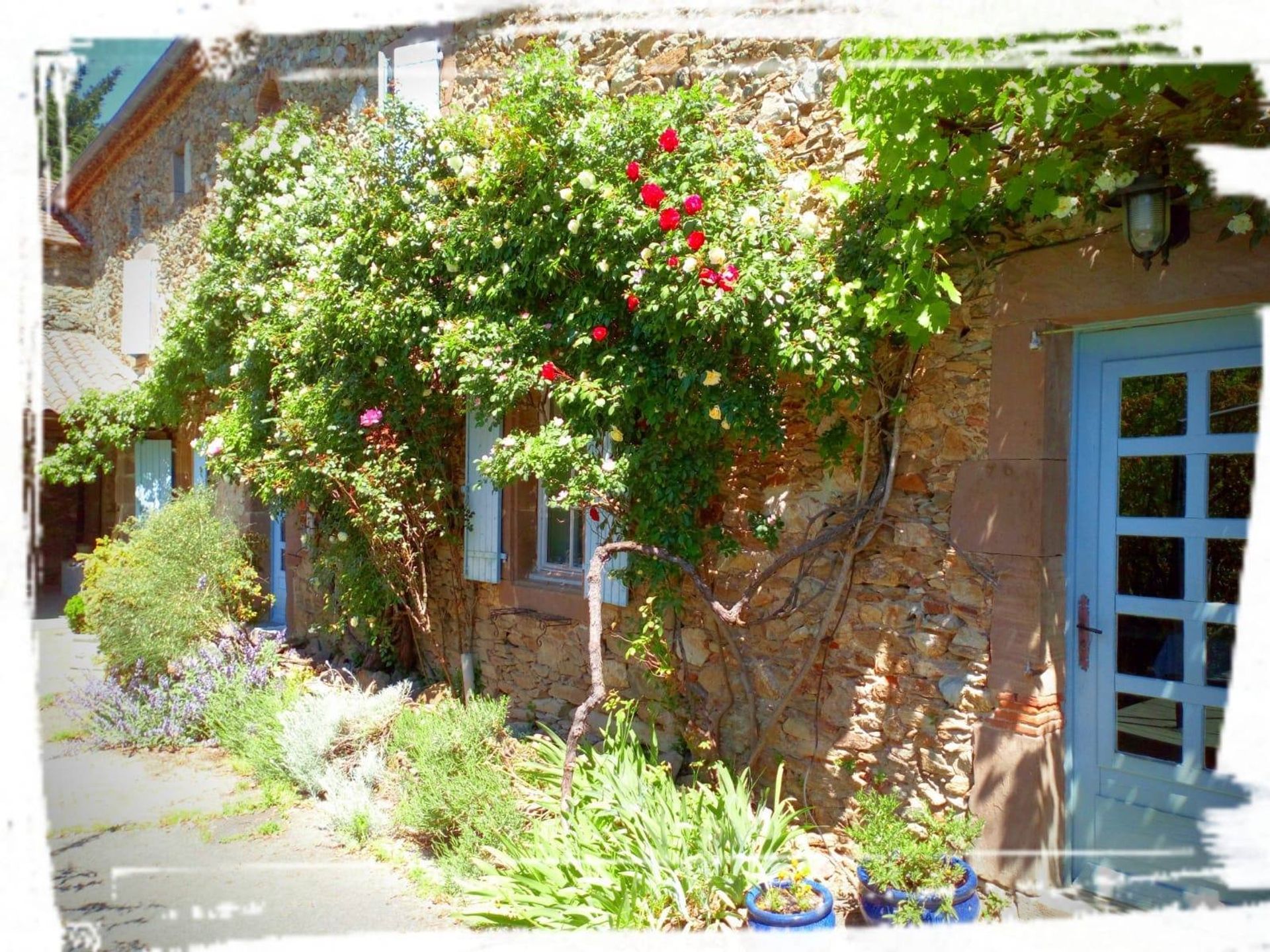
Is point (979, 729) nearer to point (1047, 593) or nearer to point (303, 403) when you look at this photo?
point (1047, 593)

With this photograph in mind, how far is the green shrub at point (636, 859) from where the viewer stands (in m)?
3.25

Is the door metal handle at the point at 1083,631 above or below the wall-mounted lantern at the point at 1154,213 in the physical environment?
below

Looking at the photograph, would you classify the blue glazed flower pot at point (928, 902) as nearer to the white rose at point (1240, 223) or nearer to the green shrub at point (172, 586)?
the white rose at point (1240, 223)

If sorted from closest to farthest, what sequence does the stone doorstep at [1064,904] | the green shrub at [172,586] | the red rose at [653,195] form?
the stone doorstep at [1064,904] < the red rose at [653,195] < the green shrub at [172,586]

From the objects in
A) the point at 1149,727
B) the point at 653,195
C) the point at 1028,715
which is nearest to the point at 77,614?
the point at 653,195

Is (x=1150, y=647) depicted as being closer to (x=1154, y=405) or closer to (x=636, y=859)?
(x=1154, y=405)

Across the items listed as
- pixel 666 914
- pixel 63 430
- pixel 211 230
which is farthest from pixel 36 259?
pixel 63 430

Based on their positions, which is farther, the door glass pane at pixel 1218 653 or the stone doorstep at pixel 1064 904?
the stone doorstep at pixel 1064 904

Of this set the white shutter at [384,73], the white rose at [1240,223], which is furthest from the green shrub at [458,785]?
the white shutter at [384,73]

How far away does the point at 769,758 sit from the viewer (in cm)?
417

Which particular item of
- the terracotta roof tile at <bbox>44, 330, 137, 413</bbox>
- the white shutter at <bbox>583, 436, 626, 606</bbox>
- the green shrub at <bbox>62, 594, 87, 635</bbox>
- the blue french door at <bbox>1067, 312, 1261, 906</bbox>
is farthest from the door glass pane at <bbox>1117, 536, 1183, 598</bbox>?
the terracotta roof tile at <bbox>44, 330, 137, 413</bbox>

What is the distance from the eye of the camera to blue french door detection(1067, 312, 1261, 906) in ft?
9.85

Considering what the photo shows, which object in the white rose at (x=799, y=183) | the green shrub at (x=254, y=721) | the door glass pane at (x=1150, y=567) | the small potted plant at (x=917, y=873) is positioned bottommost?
the green shrub at (x=254, y=721)

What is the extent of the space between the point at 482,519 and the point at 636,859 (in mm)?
2852
